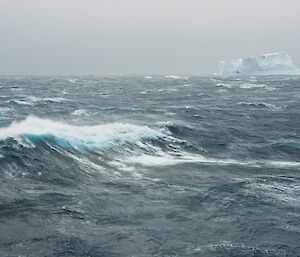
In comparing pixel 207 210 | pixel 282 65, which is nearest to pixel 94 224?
pixel 207 210

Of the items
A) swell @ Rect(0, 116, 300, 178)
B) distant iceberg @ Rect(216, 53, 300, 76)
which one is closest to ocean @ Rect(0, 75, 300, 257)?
swell @ Rect(0, 116, 300, 178)

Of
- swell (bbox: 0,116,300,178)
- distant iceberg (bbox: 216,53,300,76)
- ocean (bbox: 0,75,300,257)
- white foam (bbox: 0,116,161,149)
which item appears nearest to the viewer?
ocean (bbox: 0,75,300,257)

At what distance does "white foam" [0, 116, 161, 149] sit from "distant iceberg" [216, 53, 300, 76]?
496 feet

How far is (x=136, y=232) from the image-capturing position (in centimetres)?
1120

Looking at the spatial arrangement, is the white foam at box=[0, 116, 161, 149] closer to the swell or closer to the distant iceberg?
the swell

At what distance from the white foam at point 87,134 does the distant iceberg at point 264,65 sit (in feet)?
496

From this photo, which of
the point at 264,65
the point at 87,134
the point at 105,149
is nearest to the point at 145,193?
the point at 105,149

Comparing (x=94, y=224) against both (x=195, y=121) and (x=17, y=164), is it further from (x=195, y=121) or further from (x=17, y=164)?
(x=195, y=121)

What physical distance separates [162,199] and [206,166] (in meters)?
6.58

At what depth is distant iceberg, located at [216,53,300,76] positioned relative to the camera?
549 ft

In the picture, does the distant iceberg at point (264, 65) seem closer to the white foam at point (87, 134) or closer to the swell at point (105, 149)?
the white foam at point (87, 134)

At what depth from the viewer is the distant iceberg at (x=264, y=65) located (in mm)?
167250

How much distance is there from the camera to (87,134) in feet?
82.7

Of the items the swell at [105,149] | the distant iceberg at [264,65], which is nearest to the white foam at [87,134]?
the swell at [105,149]
